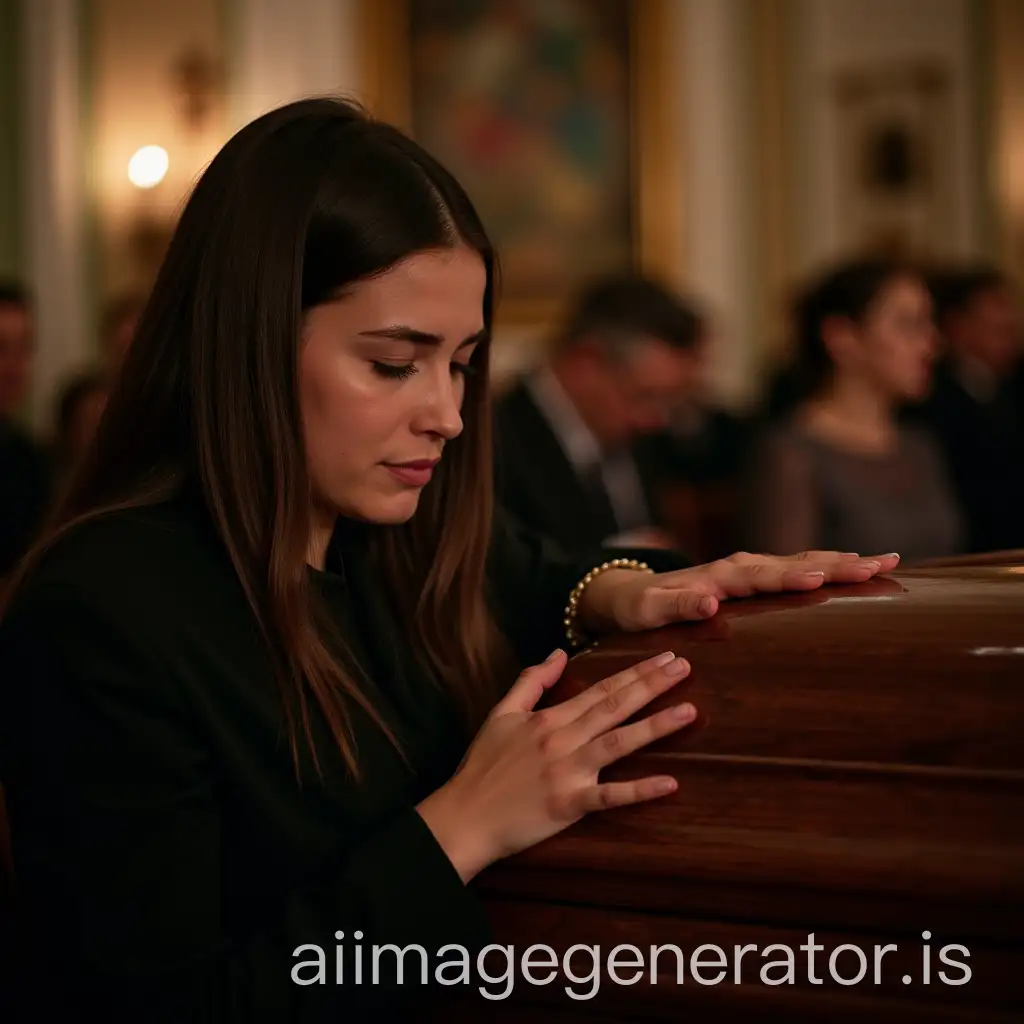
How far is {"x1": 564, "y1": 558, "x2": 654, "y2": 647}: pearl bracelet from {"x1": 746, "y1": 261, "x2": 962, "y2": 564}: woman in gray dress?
2.16 m

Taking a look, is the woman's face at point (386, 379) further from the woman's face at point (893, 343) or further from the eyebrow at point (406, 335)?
the woman's face at point (893, 343)

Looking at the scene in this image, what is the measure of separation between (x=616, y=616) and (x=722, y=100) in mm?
7858

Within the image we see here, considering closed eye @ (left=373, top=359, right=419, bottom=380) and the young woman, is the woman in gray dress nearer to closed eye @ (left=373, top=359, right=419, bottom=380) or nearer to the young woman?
the young woman

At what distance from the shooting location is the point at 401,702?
162cm

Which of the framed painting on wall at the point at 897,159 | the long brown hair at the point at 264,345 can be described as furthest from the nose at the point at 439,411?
the framed painting on wall at the point at 897,159

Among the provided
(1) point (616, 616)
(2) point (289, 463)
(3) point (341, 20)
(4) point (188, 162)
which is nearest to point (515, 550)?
(1) point (616, 616)

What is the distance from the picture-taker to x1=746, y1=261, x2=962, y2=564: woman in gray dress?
411cm

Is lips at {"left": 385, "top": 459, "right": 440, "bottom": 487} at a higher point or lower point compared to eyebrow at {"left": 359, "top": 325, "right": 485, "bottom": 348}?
lower

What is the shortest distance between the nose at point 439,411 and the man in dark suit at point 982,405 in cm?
405

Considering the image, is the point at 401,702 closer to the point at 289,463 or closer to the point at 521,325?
the point at 289,463

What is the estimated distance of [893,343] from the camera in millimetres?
4273

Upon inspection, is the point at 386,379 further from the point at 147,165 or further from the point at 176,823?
the point at 147,165

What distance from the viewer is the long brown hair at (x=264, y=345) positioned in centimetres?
149

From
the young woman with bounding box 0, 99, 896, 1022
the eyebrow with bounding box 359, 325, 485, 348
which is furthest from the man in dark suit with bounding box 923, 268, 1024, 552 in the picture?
the eyebrow with bounding box 359, 325, 485, 348
